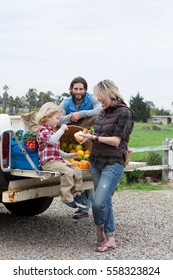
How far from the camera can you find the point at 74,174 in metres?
6.39

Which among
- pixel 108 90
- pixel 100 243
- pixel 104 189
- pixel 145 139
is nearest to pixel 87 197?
pixel 100 243

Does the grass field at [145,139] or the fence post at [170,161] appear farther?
the grass field at [145,139]

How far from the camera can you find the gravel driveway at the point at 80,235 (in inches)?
254

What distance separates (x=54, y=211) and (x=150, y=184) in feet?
15.0

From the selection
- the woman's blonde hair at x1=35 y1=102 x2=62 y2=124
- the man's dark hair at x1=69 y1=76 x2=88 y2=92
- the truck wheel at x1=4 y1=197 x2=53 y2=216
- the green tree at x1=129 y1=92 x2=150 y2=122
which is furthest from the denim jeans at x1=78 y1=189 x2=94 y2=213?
the green tree at x1=129 y1=92 x2=150 y2=122

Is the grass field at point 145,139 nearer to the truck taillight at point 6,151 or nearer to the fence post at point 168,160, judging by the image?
the fence post at point 168,160

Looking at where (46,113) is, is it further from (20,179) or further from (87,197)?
(87,197)

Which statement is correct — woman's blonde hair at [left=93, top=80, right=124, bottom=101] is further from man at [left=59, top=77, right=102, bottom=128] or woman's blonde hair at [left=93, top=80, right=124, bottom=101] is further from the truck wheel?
the truck wheel

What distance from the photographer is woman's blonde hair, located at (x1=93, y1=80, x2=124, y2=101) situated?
20.5 ft

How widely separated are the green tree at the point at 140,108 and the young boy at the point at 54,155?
61.0m

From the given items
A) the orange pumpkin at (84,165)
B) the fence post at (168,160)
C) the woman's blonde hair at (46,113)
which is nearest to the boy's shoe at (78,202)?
the orange pumpkin at (84,165)

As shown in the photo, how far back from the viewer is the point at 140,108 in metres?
69.3

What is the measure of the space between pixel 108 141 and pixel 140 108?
6354 cm

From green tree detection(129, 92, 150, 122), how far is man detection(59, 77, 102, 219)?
59941 mm
